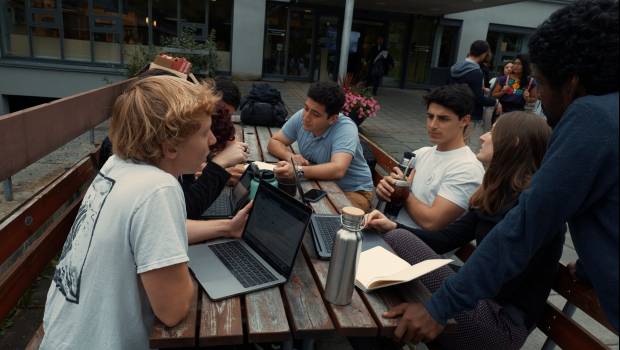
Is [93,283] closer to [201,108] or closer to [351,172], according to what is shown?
[201,108]

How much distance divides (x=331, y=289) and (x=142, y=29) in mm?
13251

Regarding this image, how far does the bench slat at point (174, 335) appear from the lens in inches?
48.6

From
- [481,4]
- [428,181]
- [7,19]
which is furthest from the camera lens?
[481,4]

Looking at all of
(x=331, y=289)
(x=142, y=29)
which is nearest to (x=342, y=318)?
(x=331, y=289)

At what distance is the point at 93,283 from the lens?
127 cm

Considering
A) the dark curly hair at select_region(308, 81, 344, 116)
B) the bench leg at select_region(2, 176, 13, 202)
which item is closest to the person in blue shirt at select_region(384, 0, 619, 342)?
the dark curly hair at select_region(308, 81, 344, 116)

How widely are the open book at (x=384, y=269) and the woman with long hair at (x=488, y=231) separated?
11 cm

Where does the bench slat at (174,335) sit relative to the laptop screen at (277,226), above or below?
below

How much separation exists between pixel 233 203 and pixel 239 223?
44cm

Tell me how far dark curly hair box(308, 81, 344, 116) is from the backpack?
1.68 metres

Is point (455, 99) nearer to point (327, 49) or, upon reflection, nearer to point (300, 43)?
point (300, 43)

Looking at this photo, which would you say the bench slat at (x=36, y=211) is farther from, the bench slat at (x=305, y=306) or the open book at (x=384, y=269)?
the open book at (x=384, y=269)

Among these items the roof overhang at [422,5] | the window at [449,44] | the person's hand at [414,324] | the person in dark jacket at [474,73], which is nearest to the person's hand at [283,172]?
the person's hand at [414,324]

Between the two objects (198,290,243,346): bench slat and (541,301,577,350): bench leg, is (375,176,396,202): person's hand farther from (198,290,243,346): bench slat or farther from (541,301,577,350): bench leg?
(198,290,243,346): bench slat
